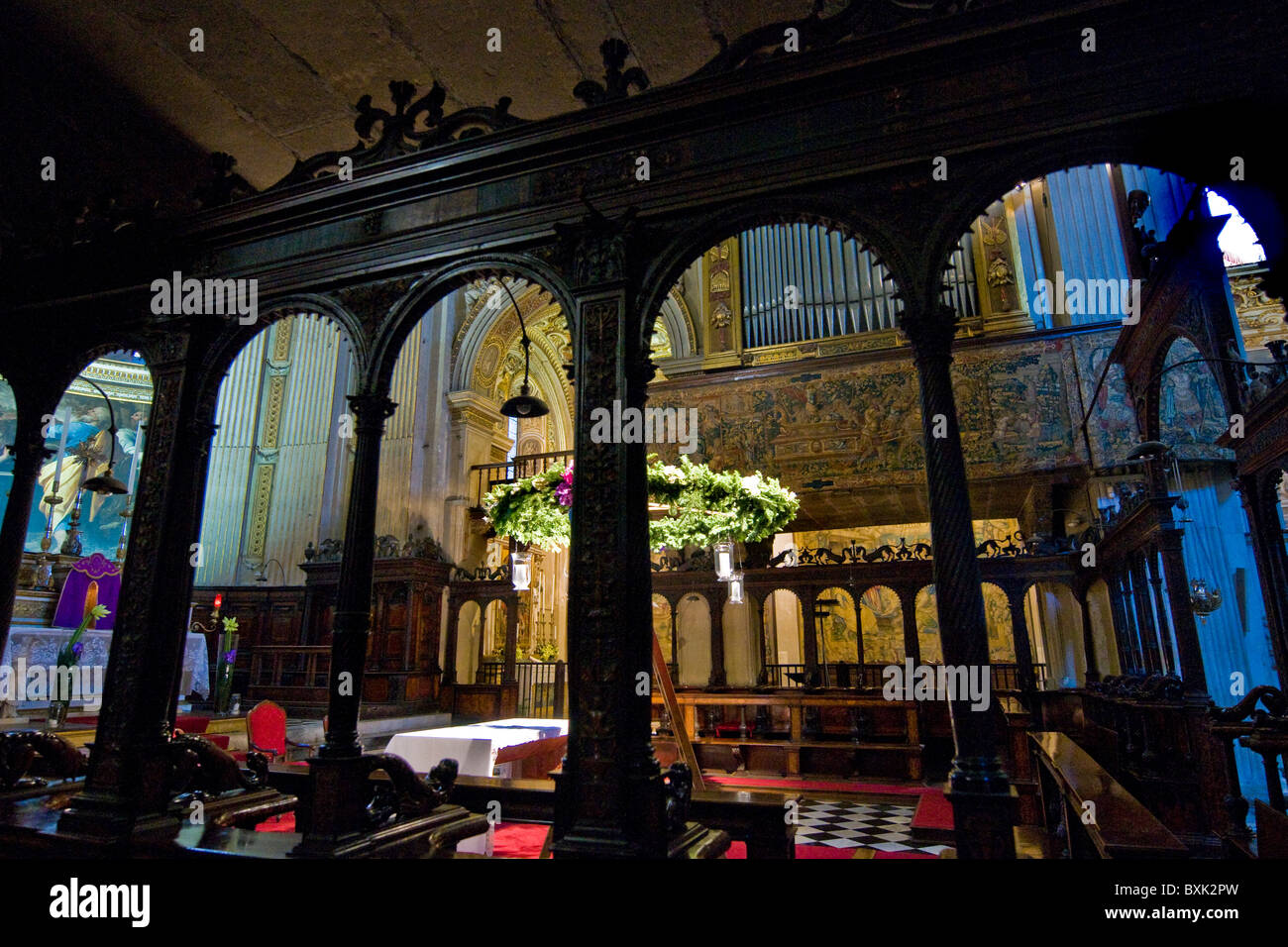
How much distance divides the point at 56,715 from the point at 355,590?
13.9 feet

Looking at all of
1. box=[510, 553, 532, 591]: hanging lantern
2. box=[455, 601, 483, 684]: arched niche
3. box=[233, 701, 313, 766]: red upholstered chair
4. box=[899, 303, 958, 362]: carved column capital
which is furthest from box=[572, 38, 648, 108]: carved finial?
box=[455, 601, 483, 684]: arched niche

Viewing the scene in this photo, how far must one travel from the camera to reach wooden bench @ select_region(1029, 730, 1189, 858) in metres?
2.39

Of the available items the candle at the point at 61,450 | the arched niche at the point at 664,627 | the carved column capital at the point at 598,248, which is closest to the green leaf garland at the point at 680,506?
the carved column capital at the point at 598,248

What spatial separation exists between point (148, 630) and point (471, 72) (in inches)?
153

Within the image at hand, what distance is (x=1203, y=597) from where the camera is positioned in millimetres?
6547

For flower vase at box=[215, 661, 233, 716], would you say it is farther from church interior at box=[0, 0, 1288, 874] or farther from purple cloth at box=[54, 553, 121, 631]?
purple cloth at box=[54, 553, 121, 631]

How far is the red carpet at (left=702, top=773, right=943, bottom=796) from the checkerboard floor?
36 centimetres

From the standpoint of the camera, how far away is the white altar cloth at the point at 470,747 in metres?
4.72

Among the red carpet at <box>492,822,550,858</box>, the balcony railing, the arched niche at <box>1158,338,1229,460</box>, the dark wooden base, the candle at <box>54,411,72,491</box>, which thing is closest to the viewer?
the dark wooden base

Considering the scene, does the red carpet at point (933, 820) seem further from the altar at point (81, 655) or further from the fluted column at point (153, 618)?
the altar at point (81, 655)

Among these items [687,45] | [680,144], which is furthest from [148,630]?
[687,45]

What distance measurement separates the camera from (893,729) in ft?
26.9

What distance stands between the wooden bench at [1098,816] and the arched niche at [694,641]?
220 inches
